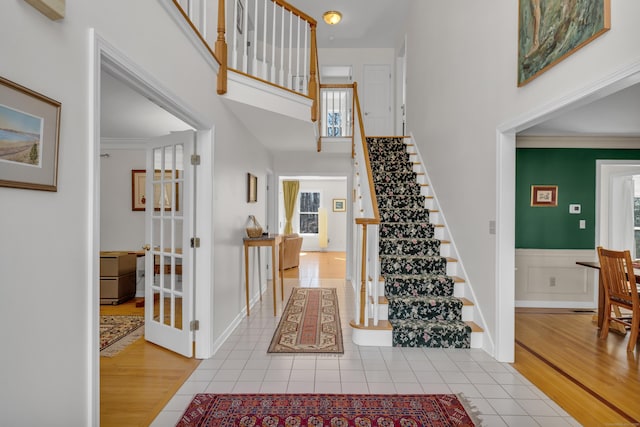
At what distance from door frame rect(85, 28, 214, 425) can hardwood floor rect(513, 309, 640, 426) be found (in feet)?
8.83

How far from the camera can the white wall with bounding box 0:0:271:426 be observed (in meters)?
1.06

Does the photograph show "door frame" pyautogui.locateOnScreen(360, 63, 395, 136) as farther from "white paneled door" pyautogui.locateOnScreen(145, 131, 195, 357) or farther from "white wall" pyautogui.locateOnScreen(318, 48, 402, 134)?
"white paneled door" pyautogui.locateOnScreen(145, 131, 195, 357)

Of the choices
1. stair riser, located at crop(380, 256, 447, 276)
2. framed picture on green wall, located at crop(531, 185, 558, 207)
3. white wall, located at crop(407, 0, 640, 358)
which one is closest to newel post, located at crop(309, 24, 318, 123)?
white wall, located at crop(407, 0, 640, 358)

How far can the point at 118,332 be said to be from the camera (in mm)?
3492

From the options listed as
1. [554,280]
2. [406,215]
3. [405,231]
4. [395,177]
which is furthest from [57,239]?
[554,280]

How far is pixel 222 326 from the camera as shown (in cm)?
324

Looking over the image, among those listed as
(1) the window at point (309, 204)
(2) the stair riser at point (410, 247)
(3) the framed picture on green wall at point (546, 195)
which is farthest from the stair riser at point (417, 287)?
(1) the window at point (309, 204)

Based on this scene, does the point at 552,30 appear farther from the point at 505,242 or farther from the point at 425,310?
the point at 425,310

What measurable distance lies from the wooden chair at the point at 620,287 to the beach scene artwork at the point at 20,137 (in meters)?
4.41

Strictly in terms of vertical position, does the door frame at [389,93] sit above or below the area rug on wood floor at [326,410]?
above

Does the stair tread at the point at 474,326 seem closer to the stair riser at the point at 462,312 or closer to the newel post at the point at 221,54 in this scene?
the stair riser at the point at 462,312

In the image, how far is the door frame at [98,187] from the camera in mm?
1390

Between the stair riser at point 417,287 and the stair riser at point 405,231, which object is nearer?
the stair riser at point 417,287

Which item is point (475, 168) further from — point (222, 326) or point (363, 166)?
point (222, 326)
